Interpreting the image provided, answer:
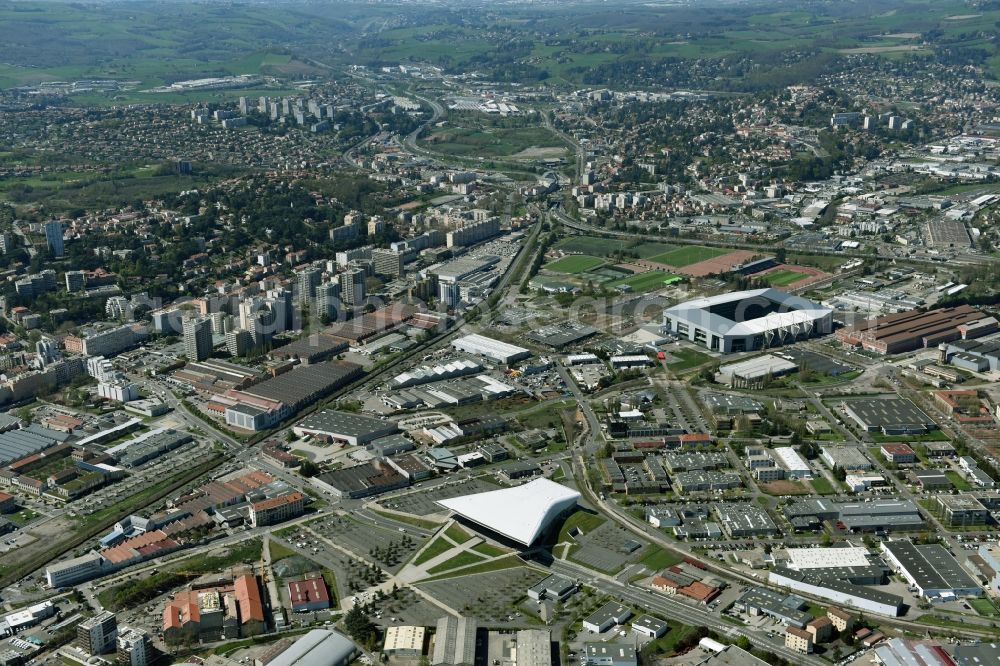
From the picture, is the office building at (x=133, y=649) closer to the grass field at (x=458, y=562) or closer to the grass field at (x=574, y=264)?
the grass field at (x=458, y=562)

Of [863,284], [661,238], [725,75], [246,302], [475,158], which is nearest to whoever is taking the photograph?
[246,302]

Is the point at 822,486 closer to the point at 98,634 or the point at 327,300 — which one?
the point at 98,634

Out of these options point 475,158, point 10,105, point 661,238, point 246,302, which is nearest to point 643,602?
point 246,302

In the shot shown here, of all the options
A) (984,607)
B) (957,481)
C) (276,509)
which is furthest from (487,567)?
(957,481)

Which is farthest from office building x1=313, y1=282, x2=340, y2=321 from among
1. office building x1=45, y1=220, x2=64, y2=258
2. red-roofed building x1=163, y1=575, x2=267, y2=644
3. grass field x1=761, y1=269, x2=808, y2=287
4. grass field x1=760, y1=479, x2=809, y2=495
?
red-roofed building x1=163, y1=575, x2=267, y2=644

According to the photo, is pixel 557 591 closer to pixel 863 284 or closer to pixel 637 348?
pixel 637 348

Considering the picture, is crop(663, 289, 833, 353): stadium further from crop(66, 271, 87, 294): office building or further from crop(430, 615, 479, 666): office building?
crop(66, 271, 87, 294): office building
